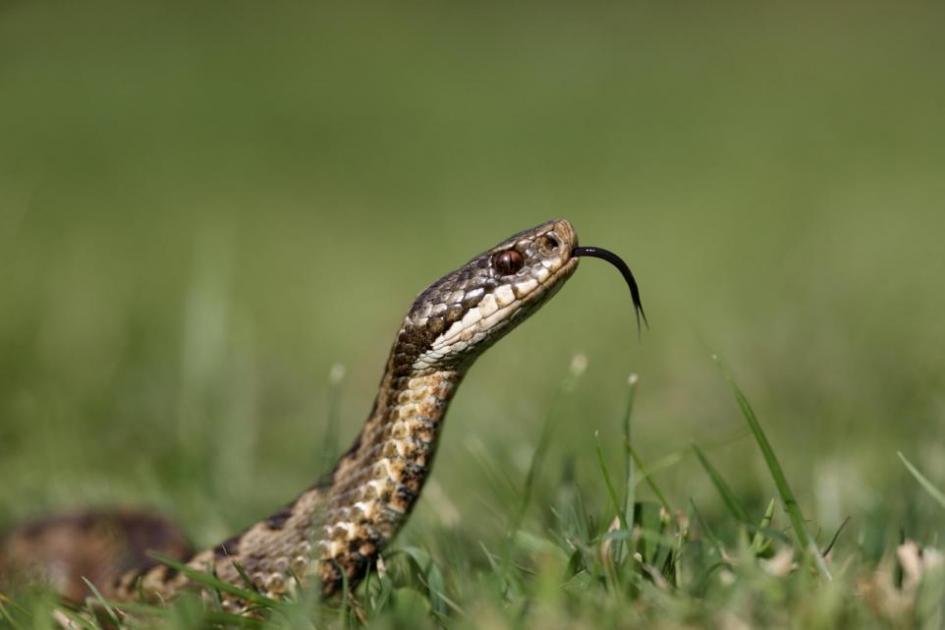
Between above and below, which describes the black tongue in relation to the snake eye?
below

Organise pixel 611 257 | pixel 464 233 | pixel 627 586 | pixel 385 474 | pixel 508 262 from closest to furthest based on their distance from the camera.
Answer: pixel 627 586, pixel 385 474, pixel 508 262, pixel 611 257, pixel 464 233

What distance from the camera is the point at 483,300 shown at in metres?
3.54

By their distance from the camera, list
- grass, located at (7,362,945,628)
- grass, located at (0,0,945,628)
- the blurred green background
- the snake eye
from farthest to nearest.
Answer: the blurred green background, the snake eye, grass, located at (0,0,945,628), grass, located at (7,362,945,628)

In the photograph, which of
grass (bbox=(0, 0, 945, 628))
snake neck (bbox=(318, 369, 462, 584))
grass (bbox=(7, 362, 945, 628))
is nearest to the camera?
grass (bbox=(7, 362, 945, 628))

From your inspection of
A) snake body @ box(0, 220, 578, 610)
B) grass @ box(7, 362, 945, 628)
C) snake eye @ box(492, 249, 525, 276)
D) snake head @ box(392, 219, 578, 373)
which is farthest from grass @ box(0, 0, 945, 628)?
snake eye @ box(492, 249, 525, 276)

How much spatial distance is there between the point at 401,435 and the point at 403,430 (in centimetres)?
1

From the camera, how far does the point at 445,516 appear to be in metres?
4.04

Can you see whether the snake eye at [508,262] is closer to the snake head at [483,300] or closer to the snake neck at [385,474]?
the snake head at [483,300]

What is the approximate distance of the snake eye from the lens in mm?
3572

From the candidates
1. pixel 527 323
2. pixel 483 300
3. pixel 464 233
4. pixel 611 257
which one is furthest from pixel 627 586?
pixel 464 233

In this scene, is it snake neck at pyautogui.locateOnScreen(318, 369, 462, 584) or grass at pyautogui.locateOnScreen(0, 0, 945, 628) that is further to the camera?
snake neck at pyautogui.locateOnScreen(318, 369, 462, 584)

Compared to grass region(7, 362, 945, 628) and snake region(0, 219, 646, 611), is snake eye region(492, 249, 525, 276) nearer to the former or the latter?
snake region(0, 219, 646, 611)

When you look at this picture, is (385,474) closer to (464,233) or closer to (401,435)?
(401,435)

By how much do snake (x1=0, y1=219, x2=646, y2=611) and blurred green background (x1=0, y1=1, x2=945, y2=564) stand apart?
Result: 26cm
